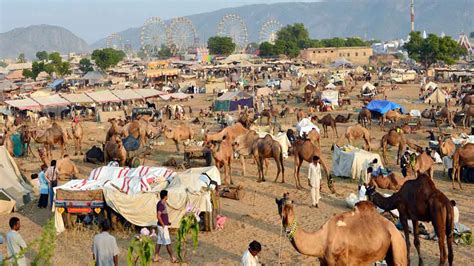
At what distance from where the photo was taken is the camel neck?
7258 millimetres

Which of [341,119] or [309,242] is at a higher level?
[309,242]

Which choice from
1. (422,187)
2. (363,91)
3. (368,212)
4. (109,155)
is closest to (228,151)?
(109,155)

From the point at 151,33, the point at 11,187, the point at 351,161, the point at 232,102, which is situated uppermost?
the point at 151,33

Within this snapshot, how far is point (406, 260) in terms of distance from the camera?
24.8 ft

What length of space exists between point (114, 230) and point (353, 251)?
6376 millimetres

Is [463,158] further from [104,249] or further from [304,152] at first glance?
[104,249]

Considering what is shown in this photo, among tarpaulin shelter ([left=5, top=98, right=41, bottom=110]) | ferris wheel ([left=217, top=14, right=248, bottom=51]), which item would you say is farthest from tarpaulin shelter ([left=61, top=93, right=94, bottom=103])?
ferris wheel ([left=217, top=14, right=248, bottom=51])

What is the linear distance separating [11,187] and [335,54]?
9529 centimetres

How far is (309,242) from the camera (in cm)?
732

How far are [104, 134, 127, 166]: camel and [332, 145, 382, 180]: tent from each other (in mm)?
6678

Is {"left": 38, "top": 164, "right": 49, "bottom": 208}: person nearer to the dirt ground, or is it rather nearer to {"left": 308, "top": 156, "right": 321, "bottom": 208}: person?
the dirt ground

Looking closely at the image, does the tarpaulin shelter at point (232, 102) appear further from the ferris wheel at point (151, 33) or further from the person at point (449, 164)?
the ferris wheel at point (151, 33)

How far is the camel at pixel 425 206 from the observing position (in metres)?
9.01

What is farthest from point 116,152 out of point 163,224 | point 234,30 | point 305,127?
point 234,30
